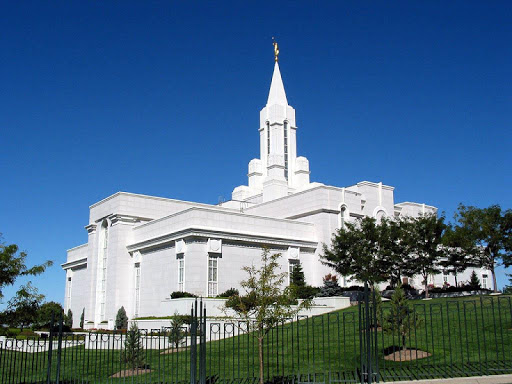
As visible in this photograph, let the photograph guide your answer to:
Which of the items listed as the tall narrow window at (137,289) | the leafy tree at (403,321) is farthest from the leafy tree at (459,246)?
the tall narrow window at (137,289)

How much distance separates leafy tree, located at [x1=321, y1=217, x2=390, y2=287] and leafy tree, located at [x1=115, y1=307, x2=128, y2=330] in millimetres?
12793

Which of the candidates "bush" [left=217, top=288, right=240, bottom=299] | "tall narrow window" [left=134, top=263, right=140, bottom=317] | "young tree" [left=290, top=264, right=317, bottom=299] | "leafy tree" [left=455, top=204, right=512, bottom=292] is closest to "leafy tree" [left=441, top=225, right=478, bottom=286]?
"leafy tree" [left=455, top=204, right=512, bottom=292]

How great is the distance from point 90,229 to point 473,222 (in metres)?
25.9

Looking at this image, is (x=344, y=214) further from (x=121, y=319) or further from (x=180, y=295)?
(x=121, y=319)

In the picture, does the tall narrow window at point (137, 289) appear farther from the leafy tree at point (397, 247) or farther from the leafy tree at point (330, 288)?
the leafy tree at point (397, 247)

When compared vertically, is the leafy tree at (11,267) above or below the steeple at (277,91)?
below

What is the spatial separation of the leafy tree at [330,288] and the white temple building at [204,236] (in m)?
0.97

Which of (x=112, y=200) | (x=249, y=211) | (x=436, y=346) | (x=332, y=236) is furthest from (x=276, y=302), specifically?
(x=249, y=211)

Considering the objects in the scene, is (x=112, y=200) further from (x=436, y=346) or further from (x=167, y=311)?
(x=436, y=346)

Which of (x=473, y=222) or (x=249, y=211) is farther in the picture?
(x=249, y=211)

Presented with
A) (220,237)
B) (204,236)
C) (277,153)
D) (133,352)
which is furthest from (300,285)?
(133,352)

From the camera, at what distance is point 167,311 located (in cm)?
2648

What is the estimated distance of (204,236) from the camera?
29.4 meters

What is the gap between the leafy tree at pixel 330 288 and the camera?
30438 millimetres
